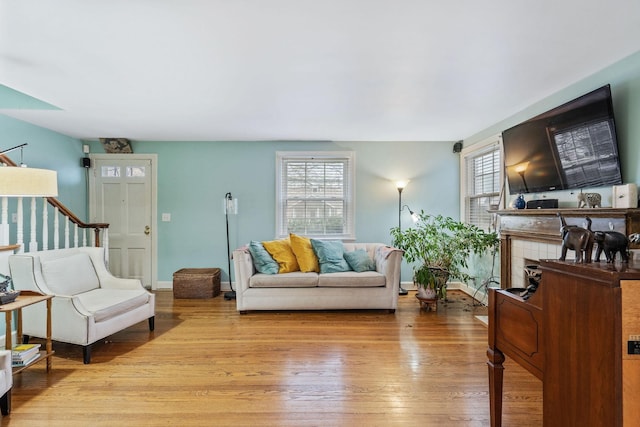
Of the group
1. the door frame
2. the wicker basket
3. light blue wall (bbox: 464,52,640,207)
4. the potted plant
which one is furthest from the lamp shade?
light blue wall (bbox: 464,52,640,207)

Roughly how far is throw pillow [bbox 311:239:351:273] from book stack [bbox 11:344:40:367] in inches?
101

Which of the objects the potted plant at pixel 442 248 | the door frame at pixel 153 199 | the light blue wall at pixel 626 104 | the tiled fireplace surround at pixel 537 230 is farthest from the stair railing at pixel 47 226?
the light blue wall at pixel 626 104

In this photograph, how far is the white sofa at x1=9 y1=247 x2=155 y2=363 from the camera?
238 cm

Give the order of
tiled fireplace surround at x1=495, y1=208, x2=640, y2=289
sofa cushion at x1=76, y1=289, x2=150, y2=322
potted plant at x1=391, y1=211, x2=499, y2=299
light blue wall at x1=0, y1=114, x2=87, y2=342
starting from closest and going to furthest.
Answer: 1. tiled fireplace surround at x1=495, y1=208, x2=640, y2=289
2. sofa cushion at x1=76, y1=289, x2=150, y2=322
3. light blue wall at x1=0, y1=114, x2=87, y2=342
4. potted plant at x1=391, y1=211, x2=499, y2=299

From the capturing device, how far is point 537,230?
8.92 ft

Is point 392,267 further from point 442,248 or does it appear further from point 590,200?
point 590,200

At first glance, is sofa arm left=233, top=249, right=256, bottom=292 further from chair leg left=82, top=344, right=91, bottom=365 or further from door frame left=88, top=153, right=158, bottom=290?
door frame left=88, top=153, right=158, bottom=290

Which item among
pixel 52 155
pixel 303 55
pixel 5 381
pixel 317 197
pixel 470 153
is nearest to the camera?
pixel 5 381

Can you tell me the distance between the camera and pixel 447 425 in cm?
170

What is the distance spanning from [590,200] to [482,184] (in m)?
1.84

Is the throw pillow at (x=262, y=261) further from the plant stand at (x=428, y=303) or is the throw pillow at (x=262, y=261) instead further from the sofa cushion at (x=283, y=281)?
the plant stand at (x=428, y=303)

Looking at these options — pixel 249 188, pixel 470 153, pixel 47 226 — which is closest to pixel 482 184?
pixel 470 153

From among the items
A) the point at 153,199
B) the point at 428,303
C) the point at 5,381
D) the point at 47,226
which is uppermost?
the point at 153,199

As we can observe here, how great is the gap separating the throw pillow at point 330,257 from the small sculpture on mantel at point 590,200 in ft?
7.61
